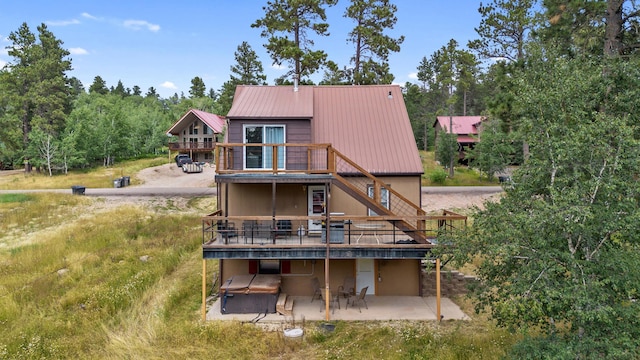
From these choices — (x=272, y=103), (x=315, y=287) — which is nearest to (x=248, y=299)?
(x=315, y=287)

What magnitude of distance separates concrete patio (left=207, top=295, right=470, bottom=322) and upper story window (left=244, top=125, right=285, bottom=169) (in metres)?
5.10

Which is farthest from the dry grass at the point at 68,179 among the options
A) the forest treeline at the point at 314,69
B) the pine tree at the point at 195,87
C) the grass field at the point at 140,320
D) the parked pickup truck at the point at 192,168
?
the pine tree at the point at 195,87

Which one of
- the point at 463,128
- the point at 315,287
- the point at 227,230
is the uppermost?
the point at 463,128

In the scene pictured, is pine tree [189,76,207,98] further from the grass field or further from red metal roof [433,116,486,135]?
the grass field

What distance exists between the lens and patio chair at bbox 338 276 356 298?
42.1 feet

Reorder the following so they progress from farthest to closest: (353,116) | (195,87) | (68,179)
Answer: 1. (195,87)
2. (68,179)
3. (353,116)

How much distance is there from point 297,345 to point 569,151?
8.01 m

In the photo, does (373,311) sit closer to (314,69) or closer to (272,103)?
(272,103)

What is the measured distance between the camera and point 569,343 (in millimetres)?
6695

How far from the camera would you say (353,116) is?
15.3m

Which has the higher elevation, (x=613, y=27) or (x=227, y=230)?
(x=613, y=27)

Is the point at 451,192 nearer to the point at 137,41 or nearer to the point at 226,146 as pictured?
the point at 226,146

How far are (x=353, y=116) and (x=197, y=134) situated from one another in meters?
34.9

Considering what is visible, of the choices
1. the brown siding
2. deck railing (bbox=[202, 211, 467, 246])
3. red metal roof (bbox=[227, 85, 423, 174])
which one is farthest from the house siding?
the brown siding
